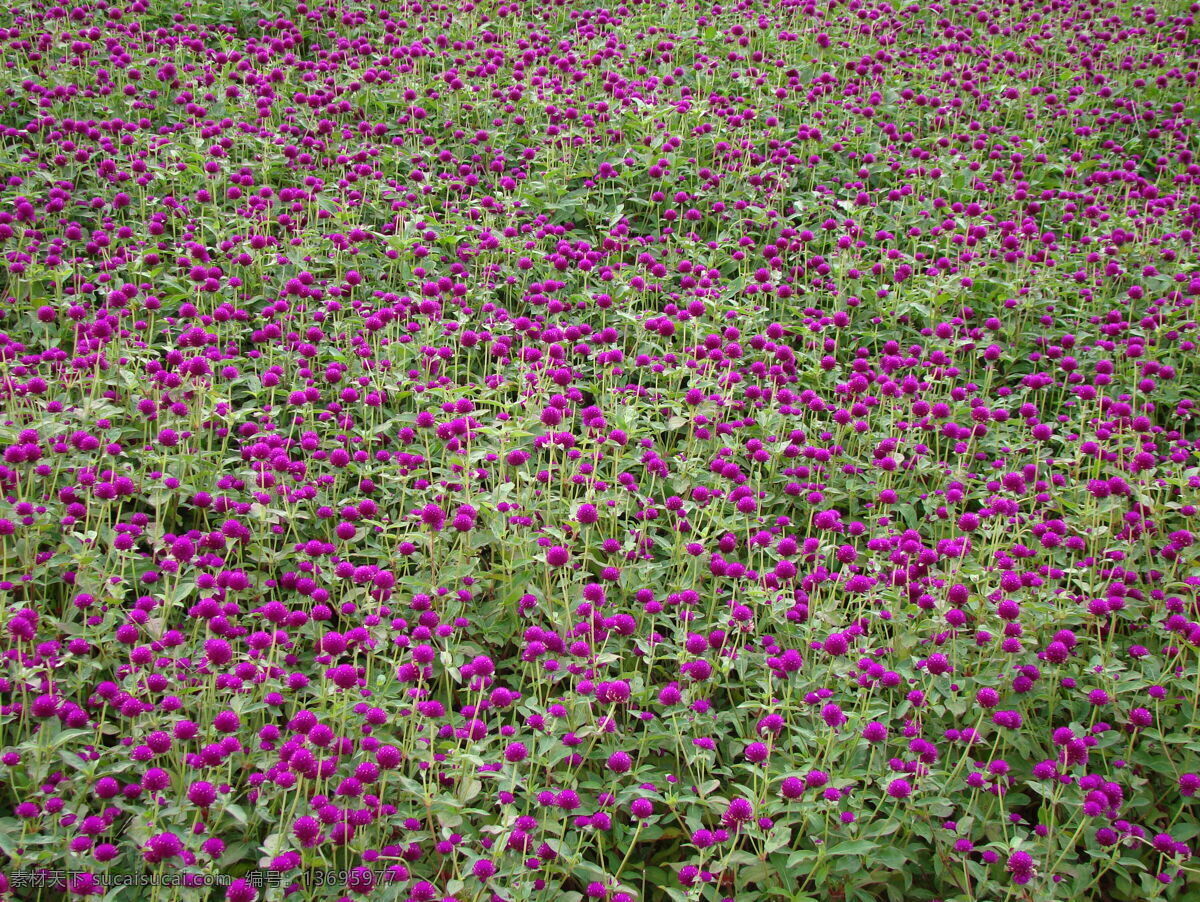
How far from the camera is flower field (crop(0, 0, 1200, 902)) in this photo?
3322 mm

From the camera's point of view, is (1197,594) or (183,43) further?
(183,43)

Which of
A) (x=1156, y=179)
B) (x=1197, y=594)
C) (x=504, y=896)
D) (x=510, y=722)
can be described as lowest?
(x=510, y=722)

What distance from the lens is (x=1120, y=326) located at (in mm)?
5992

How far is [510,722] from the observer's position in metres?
3.93

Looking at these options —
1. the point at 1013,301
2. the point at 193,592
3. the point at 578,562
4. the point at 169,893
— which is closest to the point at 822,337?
the point at 1013,301

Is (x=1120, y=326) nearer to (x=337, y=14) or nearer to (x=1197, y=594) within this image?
(x=1197, y=594)

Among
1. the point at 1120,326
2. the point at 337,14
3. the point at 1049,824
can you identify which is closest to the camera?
the point at 1049,824

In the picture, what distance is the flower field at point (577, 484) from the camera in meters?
3.32

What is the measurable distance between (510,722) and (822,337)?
130 inches

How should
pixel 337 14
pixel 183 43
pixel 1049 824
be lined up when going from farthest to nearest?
pixel 337 14 → pixel 183 43 → pixel 1049 824

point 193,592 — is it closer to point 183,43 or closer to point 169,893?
point 169,893

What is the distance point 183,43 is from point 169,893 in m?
7.37

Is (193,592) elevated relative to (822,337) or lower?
lower

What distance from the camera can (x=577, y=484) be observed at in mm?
4695
